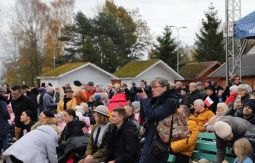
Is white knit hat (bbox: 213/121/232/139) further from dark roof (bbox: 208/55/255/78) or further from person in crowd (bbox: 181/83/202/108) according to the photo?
dark roof (bbox: 208/55/255/78)

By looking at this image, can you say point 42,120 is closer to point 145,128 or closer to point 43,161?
point 43,161

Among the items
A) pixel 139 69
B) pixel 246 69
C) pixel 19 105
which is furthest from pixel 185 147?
pixel 139 69

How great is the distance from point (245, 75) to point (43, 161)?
98.3 ft

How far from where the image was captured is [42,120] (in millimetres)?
8406

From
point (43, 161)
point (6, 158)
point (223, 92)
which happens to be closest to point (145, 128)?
point (43, 161)

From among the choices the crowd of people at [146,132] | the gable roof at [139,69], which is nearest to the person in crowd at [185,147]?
the crowd of people at [146,132]

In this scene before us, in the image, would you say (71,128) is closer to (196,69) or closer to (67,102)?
(67,102)

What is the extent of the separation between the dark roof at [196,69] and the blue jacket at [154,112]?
42582mm

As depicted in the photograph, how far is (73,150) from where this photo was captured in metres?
8.08

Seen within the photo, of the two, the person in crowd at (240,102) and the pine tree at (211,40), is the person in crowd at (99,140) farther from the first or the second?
the pine tree at (211,40)

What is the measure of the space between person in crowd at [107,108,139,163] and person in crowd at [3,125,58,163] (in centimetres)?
101

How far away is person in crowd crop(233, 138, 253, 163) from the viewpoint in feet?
19.3

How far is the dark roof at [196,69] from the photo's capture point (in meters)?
48.5

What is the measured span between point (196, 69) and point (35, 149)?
4339 cm
